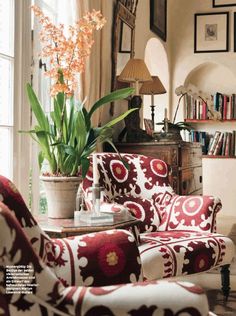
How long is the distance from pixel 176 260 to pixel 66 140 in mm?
765

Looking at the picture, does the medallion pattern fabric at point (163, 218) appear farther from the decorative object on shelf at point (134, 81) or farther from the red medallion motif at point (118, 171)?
the decorative object on shelf at point (134, 81)

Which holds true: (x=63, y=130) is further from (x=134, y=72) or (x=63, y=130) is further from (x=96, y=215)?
(x=134, y=72)

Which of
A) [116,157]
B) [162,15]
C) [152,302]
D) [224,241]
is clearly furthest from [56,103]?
[162,15]

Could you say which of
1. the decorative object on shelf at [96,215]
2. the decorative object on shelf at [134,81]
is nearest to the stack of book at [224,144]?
the decorative object on shelf at [134,81]

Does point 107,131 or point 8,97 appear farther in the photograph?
point 8,97

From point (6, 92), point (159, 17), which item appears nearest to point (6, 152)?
point (6, 92)

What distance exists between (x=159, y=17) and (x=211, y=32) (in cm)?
84

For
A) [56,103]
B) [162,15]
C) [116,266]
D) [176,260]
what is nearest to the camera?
[116,266]

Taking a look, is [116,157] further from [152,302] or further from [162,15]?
[162,15]

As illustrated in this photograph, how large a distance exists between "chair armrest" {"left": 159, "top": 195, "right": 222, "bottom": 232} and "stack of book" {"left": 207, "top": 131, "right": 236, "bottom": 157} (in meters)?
3.08

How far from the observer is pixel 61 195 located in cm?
208

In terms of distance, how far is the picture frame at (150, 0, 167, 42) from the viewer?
480 cm

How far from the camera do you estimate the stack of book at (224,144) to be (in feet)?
18.5

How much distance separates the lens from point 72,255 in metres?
1.45
